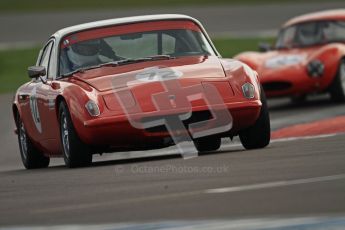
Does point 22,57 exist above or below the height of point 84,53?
below

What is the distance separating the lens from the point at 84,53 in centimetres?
1159

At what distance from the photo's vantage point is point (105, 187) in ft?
27.0

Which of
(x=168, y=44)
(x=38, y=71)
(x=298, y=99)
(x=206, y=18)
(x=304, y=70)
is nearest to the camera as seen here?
(x=168, y=44)

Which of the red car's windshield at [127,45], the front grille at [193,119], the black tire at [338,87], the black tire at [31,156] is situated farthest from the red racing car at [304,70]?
the front grille at [193,119]

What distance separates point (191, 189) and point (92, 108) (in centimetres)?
283

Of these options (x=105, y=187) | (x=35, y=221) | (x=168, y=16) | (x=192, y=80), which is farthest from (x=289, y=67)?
(x=35, y=221)

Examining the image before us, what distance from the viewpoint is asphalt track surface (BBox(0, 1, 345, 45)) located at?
34.6m

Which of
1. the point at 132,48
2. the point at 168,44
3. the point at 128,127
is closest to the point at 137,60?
the point at 132,48

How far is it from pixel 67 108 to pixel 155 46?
147cm

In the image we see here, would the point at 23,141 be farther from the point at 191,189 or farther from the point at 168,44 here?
the point at 191,189

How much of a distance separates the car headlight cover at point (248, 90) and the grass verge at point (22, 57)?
13.7 m

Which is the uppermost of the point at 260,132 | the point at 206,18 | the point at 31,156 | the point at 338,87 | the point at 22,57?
the point at 260,132

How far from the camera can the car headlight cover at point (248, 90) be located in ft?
34.7

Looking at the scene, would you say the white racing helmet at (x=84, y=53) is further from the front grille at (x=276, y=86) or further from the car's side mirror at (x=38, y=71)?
the front grille at (x=276, y=86)
